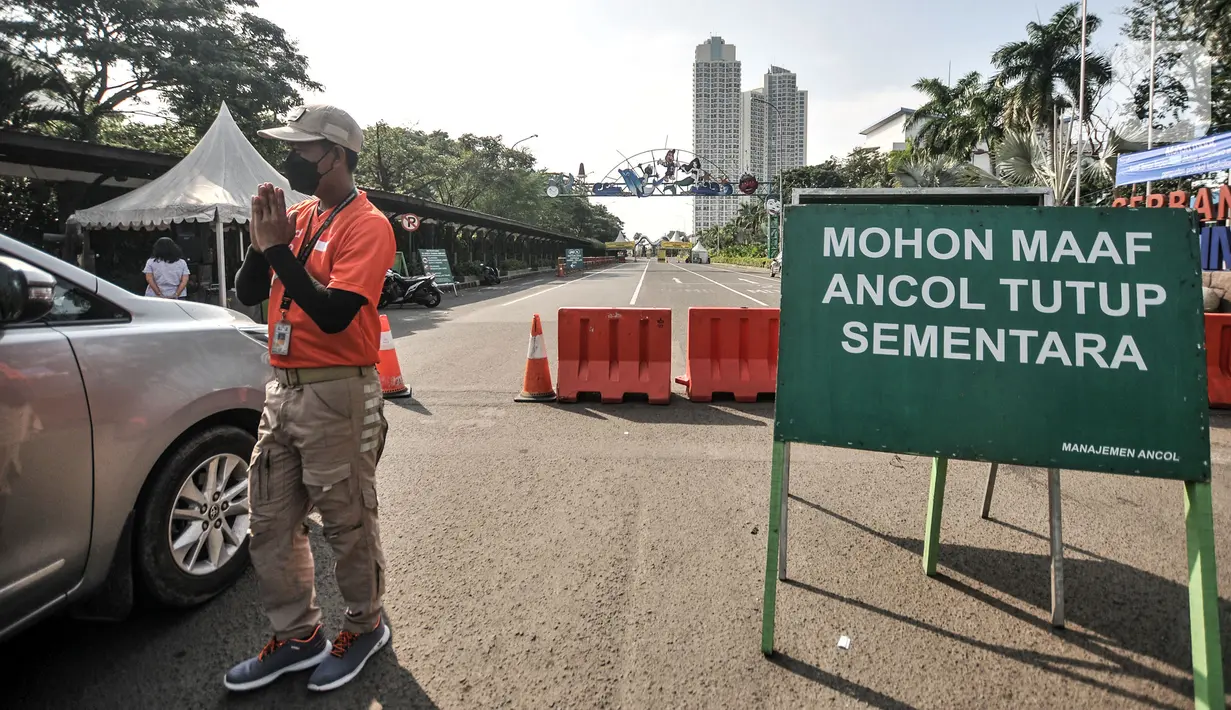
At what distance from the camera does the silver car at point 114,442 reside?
2.32 metres

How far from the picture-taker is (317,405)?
246 centimetres

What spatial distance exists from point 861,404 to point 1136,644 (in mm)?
1463

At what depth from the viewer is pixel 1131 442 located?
256 centimetres

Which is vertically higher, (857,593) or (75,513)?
(75,513)

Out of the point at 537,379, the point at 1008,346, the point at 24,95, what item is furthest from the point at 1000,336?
the point at 24,95

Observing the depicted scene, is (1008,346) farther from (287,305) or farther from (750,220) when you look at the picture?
(750,220)

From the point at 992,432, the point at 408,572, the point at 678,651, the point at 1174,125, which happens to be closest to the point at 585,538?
the point at 408,572

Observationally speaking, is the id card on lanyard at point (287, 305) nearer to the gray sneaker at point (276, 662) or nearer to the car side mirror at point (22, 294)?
the car side mirror at point (22, 294)

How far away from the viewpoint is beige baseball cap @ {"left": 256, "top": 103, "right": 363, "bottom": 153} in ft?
8.16

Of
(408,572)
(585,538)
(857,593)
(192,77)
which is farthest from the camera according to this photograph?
(192,77)

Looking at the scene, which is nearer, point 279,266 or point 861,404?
point 279,266

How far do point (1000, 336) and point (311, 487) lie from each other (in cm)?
256

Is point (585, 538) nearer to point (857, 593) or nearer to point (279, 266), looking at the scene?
point (857, 593)

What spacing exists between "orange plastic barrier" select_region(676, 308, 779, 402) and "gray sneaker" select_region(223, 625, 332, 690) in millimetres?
5147
